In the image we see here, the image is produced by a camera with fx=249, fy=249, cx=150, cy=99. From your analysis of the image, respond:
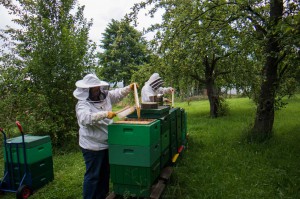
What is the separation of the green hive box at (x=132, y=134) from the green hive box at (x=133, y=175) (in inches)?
14.4

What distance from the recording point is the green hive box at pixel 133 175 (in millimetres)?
3374

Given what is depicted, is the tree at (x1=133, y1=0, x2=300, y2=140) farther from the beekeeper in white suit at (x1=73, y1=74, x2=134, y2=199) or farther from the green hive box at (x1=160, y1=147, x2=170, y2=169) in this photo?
the green hive box at (x1=160, y1=147, x2=170, y2=169)

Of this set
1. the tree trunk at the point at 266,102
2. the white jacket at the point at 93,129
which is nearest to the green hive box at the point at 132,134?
the white jacket at the point at 93,129

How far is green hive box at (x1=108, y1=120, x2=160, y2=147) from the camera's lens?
10.6 feet

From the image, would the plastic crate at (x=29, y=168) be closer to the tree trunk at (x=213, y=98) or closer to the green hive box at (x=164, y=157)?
the green hive box at (x=164, y=157)

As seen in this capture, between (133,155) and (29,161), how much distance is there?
2244 millimetres

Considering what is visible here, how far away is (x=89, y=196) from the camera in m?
3.61

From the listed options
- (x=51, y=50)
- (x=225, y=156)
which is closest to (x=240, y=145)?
(x=225, y=156)

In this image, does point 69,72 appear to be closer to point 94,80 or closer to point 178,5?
point 178,5

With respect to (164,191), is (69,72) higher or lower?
higher

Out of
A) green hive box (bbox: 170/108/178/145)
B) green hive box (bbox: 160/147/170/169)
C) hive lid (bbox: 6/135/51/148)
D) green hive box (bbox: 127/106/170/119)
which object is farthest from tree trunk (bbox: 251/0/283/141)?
hive lid (bbox: 6/135/51/148)

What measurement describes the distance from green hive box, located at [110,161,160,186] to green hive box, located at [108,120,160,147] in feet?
1.20

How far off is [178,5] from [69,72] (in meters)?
3.78

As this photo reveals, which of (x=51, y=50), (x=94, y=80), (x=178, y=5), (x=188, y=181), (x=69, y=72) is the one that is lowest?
(x=188, y=181)
